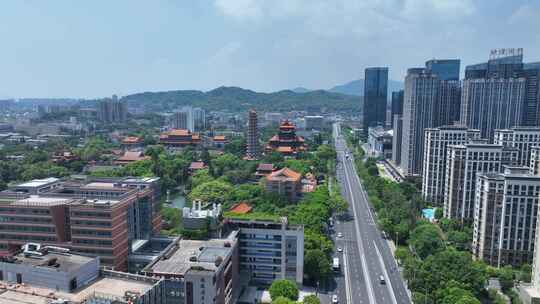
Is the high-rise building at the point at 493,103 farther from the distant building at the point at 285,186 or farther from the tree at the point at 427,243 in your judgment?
the tree at the point at 427,243

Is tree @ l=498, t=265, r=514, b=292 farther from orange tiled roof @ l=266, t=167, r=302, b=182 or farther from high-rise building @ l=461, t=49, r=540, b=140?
high-rise building @ l=461, t=49, r=540, b=140

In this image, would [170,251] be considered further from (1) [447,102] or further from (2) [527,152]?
(1) [447,102]

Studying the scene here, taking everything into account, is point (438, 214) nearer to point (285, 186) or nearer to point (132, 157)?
point (285, 186)

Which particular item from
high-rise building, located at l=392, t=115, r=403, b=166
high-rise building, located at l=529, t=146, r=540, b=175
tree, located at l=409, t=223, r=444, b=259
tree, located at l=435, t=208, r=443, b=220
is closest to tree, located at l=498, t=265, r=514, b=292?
tree, located at l=409, t=223, r=444, b=259

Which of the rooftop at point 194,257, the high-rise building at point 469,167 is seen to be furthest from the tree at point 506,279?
the rooftop at point 194,257

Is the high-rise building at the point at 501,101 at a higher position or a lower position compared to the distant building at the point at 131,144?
higher
